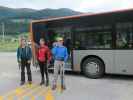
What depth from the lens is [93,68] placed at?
39.7 ft

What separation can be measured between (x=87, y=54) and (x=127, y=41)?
1.85 metres

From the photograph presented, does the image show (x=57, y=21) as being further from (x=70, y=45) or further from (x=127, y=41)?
(x=127, y=41)

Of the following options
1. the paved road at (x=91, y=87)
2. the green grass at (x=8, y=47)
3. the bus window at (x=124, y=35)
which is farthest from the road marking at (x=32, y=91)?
the green grass at (x=8, y=47)

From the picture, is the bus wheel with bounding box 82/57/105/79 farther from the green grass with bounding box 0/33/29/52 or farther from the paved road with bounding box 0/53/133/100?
the green grass with bounding box 0/33/29/52

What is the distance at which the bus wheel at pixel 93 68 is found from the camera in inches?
468

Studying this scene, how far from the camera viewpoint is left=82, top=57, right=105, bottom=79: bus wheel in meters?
11.9

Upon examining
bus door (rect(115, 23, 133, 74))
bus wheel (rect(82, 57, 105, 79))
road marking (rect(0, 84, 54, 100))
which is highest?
bus door (rect(115, 23, 133, 74))

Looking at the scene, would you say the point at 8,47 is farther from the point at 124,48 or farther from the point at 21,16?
the point at 21,16

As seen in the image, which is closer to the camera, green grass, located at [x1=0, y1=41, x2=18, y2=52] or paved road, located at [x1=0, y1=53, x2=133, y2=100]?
paved road, located at [x1=0, y1=53, x2=133, y2=100]

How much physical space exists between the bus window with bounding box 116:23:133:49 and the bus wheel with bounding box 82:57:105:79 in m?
1.13

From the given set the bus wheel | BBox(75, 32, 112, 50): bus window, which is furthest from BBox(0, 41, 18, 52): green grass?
the bus wheel

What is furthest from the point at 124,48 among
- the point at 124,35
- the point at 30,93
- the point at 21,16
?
the point at 21,16

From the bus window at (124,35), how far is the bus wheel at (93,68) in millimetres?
1129

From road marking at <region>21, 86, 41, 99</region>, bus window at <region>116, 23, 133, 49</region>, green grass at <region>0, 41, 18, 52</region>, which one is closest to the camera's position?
road marking at <region>21, 86, 41, 99</region>
